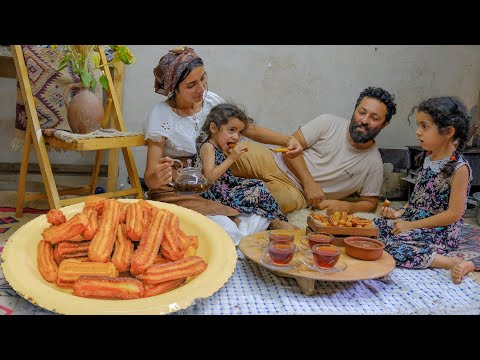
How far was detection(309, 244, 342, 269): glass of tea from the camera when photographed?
199cm

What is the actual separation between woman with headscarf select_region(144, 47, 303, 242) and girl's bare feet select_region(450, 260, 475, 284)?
1.20 m

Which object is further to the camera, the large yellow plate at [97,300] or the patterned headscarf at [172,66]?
the patterned headscarf at [172,66]

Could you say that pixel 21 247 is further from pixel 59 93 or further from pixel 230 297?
pixel 59 93

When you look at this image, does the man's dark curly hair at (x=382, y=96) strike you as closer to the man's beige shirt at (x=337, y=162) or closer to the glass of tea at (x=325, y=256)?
the man's beige shirt at (x=337, y=162)

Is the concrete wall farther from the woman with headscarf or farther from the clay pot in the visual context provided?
the woman with headscarf

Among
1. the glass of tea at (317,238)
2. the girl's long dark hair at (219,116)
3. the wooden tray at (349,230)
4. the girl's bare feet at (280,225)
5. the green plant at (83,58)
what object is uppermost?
the green plant at (83,58)

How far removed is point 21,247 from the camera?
189 centimetres

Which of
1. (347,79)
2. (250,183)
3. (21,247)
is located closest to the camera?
(21,247)

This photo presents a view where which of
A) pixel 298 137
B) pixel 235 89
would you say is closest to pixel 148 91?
pixel 235 89

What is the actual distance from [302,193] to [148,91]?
5.02 ft

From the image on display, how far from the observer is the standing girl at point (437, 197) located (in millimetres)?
2451

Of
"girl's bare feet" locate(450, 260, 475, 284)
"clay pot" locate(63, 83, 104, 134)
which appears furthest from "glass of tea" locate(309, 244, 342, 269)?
"clay pot" locate(63, 83, 104, 134)

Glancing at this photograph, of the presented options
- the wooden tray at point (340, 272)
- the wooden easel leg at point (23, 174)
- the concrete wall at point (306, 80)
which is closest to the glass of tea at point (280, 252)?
the wooden tray at point (340, 272)

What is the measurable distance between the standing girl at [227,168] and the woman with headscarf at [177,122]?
0.10 meters
